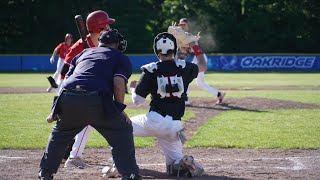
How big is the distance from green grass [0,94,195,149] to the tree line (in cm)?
3516

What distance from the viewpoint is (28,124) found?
13.8 meters

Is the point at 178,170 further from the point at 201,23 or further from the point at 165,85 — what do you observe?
the point at 201,23

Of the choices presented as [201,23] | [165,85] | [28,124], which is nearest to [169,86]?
[165,85]

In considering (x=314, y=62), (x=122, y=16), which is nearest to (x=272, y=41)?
(x=314, y=62)

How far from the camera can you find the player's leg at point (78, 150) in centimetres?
891

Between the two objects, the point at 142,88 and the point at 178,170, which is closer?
the point at 178,170

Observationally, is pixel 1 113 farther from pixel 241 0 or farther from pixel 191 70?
pixel 241 0

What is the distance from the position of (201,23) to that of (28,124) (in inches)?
1628

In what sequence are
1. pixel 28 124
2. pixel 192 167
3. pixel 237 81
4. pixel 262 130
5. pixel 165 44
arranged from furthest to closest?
pixel 237 81, pixel 28 124, pixel 262 130, pixel 165 44, pixel 192 167

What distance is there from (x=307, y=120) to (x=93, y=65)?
826 centimetres

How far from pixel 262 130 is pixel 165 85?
199 inches

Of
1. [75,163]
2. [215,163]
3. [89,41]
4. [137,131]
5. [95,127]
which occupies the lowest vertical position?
[215,163]

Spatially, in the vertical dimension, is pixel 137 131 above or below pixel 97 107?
below

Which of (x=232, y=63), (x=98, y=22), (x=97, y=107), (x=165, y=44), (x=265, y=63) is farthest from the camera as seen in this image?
(x=232, y=63)
